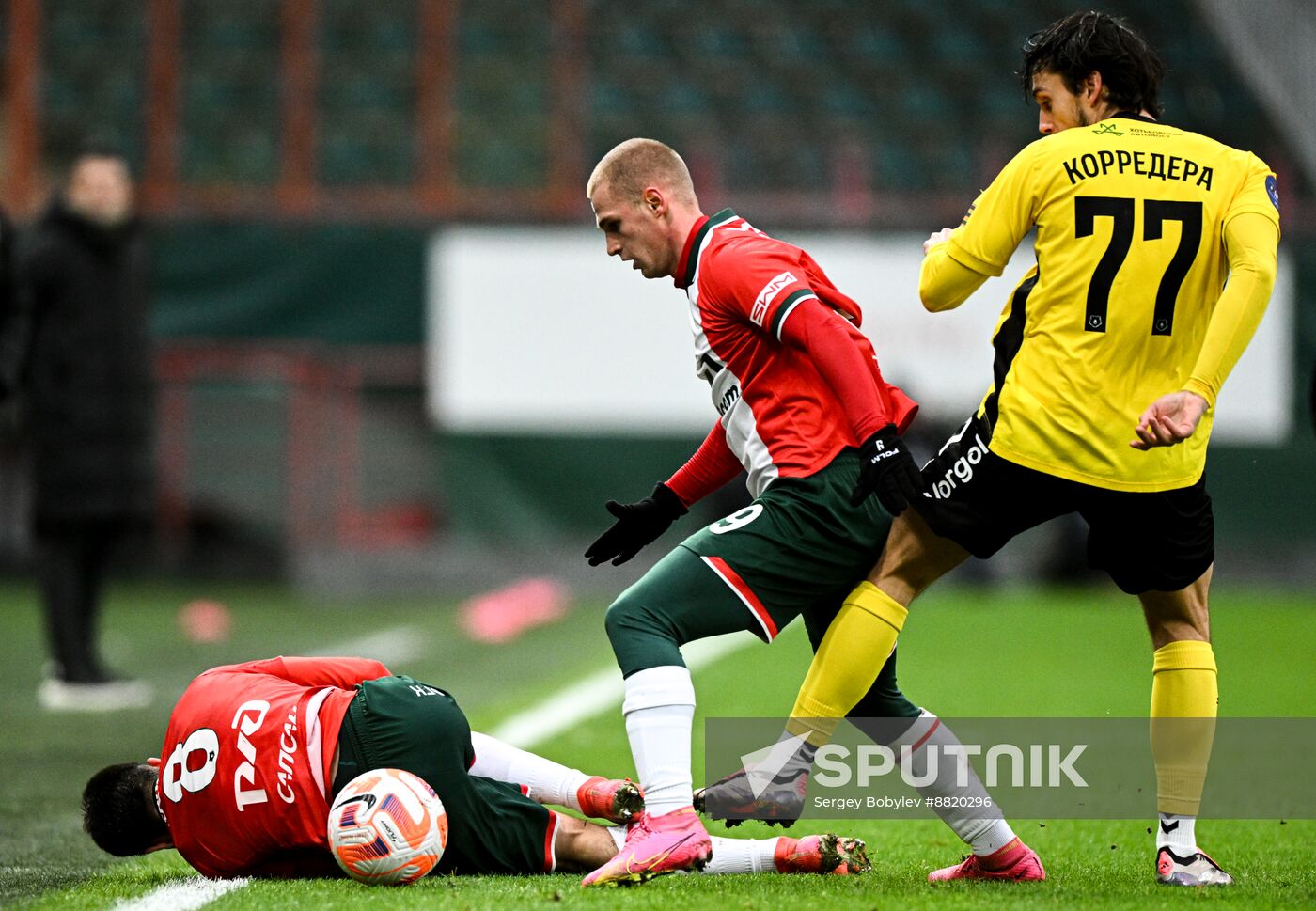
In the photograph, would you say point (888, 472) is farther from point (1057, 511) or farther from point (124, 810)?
point (124, 810)

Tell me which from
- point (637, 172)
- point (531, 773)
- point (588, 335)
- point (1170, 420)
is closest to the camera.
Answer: point (1170, 420)

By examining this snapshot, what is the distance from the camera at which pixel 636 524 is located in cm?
441

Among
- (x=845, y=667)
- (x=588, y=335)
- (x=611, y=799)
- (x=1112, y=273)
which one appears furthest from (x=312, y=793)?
(x=588, y=335)

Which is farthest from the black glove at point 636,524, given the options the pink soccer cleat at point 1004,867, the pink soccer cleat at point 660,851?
the pink soccer cleat at point 1004,867

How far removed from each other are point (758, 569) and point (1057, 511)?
0.68 metres

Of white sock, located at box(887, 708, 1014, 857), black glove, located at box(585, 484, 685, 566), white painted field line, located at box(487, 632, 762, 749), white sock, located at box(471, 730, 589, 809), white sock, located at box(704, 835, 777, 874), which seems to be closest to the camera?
white sock, located at box(887, 708, 1014, 857)

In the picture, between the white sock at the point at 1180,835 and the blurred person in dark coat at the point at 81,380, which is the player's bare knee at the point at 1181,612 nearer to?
the white sock at the point at 1180,835

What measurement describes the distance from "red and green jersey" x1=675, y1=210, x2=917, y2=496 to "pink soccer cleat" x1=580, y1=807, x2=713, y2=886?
81 centimetres

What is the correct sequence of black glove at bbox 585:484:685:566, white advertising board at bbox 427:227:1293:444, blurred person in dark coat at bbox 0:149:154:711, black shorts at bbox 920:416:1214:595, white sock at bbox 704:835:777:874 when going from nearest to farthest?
black shorts at bbox 920:416:1214:595
white sock at bbox 704:835:777:874
black glove at bbox 585:484:685:566
blurred person in dark coat at bbox 0:149:154:711
white advertising board at bbox 427:227:1293:444

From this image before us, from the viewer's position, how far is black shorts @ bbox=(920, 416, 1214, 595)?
12.5 feet

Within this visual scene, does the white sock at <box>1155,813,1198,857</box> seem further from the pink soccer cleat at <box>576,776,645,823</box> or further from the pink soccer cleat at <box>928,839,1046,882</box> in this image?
the pink soccer cleat at <box>576,776,645,823</box>

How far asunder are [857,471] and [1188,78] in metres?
15.6

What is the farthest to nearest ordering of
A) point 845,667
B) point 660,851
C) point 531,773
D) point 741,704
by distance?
point 741,704 → point 531,773 → point 845,667 → point 660,851

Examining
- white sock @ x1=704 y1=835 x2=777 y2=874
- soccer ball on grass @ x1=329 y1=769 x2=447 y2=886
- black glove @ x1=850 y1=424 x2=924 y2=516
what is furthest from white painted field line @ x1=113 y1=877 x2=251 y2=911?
black glove @ x1=850 y1=424 x2=924 y2=516
